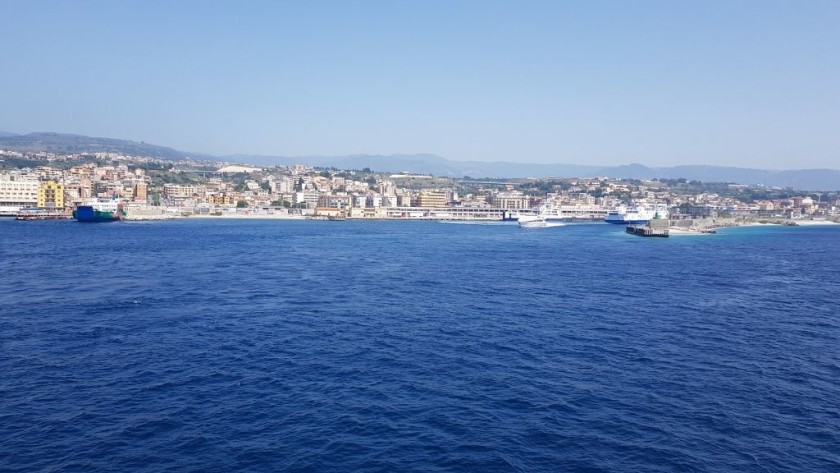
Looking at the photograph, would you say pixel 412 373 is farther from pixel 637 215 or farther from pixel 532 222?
pixel 637 215

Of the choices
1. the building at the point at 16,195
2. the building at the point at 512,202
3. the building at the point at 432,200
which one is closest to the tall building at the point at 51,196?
the building at the point at 16,195

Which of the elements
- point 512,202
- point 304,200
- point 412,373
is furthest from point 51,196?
point 412,373

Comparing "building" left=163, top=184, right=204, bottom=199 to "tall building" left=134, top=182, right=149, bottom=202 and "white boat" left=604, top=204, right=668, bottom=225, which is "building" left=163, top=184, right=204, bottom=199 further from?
"white boat" left=604, top=204, right=668, bottom=225

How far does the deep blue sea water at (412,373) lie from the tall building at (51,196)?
179 feet

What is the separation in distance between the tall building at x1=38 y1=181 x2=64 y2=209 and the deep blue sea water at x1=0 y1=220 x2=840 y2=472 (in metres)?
54.7

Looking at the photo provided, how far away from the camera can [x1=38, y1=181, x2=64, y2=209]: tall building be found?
70312mm

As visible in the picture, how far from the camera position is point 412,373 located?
11648 mm

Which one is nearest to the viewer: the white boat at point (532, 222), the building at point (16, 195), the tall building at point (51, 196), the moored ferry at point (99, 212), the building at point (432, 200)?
the moored ferry at point (99, 212)

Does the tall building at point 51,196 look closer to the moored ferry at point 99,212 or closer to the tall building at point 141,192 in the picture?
the moored ferry at point 99,212

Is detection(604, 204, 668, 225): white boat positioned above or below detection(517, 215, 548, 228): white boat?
above

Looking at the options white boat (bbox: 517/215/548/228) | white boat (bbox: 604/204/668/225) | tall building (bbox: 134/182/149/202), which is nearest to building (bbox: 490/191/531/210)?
white boat (bbox: 604/204/668/225)

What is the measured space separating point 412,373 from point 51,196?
243 ft

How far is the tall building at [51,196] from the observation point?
70.3m

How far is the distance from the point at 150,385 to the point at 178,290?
399 inches
